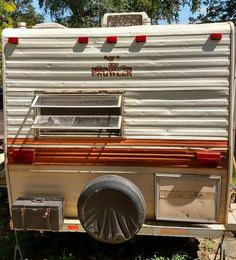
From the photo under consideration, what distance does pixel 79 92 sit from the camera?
5035mm

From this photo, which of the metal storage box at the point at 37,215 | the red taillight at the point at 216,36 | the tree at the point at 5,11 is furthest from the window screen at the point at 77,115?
the tree at the point at 5,11

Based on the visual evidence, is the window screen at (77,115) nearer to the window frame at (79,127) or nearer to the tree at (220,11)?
the window frame at (79,127)

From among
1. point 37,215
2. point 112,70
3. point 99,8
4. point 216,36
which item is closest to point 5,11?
point 112,70

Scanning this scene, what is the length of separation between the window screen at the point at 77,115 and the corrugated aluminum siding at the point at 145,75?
4.2 inches

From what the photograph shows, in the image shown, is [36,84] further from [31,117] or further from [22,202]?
[22,202]

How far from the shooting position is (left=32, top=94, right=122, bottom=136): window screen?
497 cm

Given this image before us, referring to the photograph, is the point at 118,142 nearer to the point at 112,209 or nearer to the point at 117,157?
the point at 117,157

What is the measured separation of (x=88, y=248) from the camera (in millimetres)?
5926

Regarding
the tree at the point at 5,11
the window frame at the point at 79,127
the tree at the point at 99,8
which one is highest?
the tree at the point at 99,8

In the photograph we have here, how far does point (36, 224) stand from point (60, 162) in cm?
74

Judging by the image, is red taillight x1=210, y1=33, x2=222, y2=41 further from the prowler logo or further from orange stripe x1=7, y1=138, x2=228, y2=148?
orange stripe x1=7, y1=138, x2=228, y2=148

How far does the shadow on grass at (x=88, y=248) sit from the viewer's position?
5664mm

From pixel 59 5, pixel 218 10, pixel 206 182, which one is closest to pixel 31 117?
pixel 206 182

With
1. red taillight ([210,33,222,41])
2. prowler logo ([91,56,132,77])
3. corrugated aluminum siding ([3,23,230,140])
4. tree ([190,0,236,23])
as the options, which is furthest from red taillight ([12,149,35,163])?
tree ([190,0,236,23])
